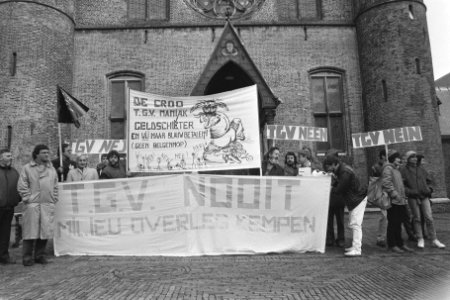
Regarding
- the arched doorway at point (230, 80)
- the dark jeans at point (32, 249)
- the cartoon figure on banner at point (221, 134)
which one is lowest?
the dark jeans at point (32, 249)

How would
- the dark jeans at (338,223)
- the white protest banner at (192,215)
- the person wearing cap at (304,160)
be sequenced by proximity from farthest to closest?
1. the person wearing cap at (304,160)
2. the dark jeans at (338,223)
3. the white protest banner at (192,215)

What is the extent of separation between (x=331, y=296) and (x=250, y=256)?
2.28 metres

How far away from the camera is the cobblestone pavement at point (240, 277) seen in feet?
14.4

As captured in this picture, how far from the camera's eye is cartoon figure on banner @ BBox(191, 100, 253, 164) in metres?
7.58

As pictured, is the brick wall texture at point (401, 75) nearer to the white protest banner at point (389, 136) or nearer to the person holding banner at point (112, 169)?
the white protest banner at point (389, 136)

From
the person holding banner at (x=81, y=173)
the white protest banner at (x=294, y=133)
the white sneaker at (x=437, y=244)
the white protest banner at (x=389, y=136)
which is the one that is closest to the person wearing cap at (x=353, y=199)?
the white sneaker at (x=437, y=244)

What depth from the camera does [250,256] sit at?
21.2 ft

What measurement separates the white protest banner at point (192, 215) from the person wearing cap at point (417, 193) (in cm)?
166

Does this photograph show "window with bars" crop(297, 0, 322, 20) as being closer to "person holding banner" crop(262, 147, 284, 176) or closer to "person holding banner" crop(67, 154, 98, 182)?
"person holding banner" crop(262, 147, 284, 176)

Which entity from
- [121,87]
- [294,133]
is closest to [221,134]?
[294,133]

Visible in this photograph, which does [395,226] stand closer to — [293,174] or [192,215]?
[293,174]

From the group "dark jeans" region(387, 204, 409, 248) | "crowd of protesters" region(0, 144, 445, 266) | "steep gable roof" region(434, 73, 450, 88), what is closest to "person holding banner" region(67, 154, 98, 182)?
"crowd of protesters" region(0, 144, 445, 266)

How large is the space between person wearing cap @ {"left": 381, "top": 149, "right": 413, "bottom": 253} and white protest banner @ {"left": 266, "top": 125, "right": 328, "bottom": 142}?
325 centimetres

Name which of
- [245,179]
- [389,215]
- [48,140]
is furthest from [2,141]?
[389,215]
